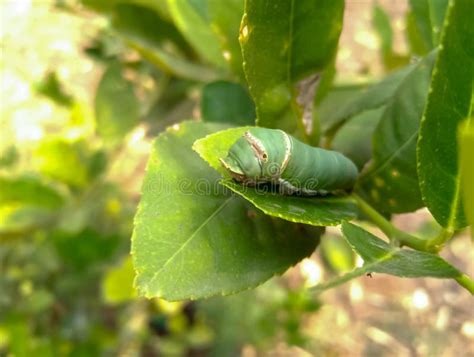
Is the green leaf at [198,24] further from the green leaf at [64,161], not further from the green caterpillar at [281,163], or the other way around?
the green leaf at [64,161]

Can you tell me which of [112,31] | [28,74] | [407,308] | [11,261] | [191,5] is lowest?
[407,308]

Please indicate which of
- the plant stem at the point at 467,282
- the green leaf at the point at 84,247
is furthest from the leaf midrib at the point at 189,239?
the green leaf at the point at 84,247

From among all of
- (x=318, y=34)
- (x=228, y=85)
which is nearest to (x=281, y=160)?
(x=318, y=34)

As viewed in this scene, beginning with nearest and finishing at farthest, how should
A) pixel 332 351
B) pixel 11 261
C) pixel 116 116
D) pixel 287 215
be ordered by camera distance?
pixel 287 215, pixel 116 116, pixel 11 261, pixel 332 351

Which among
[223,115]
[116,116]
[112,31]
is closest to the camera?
[223,115]

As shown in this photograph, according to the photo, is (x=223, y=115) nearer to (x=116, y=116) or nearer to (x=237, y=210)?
(x=237, y=210)

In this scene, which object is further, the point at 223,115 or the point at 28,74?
the point at 28,74

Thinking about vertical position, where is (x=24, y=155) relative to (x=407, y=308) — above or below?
above
